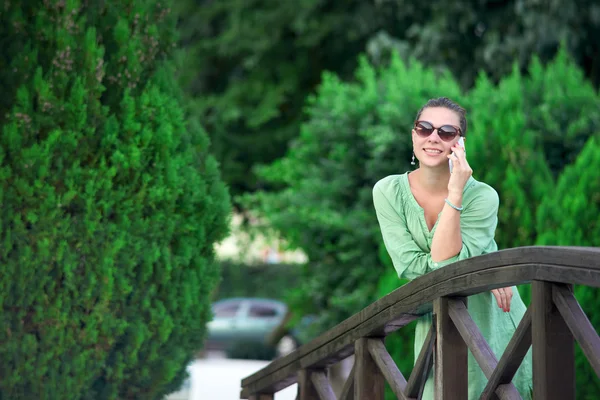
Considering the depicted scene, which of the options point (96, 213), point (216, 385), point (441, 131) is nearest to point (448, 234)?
point (441, 131)

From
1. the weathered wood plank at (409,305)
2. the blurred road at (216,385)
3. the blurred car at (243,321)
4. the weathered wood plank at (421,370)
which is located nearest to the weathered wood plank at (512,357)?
the weathered wood plank at (409,305)

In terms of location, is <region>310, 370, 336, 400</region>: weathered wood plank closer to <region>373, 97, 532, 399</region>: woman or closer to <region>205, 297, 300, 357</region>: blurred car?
<region>373, 97, 532, 399</region>: woman

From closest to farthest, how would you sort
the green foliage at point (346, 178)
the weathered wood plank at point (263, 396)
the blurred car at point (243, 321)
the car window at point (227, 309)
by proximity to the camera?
the weathered wood plank at point (263, 396)
the green foliage at point (346, 178)
the blurred car at point (243, 321)
the car window at point (227, 309)

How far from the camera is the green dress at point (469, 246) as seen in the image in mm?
3518

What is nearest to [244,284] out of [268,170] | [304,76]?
[304,76]

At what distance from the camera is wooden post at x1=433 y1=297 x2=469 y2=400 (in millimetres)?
3223

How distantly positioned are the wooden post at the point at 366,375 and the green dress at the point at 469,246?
0.26m

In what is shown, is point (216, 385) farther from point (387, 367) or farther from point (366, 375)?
point (387, 367)

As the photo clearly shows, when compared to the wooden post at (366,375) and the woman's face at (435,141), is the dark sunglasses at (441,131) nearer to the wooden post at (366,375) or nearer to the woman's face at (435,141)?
the woman's face at (435,141)

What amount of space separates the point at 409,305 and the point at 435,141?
2.18 feet

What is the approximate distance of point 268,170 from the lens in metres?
11.0

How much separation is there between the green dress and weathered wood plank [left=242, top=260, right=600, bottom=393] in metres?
0.18

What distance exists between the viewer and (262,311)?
25.4 m

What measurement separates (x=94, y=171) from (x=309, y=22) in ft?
35.9
